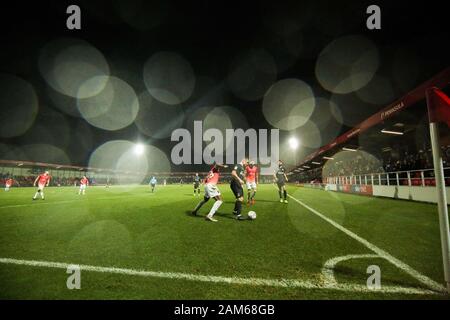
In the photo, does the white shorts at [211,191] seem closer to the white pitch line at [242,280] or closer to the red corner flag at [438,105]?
the white pitch line at [242,280]

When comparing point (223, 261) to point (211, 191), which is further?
point (211, 191)

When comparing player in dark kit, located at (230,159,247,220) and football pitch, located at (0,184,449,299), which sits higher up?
player in dark kit, located at (230,159,247,220)

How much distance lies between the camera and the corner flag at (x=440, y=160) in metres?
2.46

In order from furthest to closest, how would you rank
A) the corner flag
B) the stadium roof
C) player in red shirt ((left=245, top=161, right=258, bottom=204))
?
player in red shirt ((left=245, top=161, right=258, bottom=204)), the stadium roof, the corner flag

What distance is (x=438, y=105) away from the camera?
2646mm

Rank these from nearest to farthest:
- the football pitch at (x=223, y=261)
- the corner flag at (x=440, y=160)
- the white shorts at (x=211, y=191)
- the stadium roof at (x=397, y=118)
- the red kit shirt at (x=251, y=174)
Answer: the corner flag at (x=440, y=160), the football pitch at (x=223, y=261), the white shorts at (x=211, y=191), the stadium roof at (x=397, y=118), the red kit shirt at (x=251, y=174)

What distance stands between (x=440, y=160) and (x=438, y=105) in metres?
0.66

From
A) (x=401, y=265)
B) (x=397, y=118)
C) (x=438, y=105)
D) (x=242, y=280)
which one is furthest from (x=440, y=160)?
(x=397, y=118)

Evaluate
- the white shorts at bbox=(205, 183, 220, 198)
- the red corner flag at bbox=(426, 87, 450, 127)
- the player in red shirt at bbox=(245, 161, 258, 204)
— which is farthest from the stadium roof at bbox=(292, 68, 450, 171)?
the white shorts at bbox=(205, 183, 220, 198)

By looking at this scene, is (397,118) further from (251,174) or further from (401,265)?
(401,265)

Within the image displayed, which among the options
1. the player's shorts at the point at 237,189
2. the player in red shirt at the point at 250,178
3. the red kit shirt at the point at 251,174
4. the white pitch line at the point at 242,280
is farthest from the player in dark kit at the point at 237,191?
the white pitch line at the point at 242,280

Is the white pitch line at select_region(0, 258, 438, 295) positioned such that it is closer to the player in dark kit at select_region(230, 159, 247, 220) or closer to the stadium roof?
the player in dark kit at select_region(230, 159, 247, 220)

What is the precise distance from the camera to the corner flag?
2.46 m

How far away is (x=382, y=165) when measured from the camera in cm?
2216
